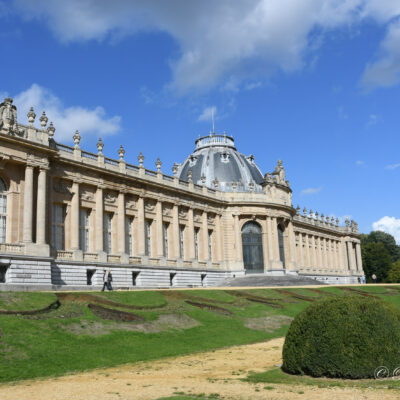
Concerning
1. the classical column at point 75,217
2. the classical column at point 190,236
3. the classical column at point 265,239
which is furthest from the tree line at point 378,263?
the classical column at point 75,217

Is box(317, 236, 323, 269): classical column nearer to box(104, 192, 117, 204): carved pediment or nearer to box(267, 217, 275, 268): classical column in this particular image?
box(267, 217, 275, 268): classical column

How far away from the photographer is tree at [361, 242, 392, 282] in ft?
329

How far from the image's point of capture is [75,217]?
39125mm

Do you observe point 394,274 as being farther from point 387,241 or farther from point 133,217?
point 133,217

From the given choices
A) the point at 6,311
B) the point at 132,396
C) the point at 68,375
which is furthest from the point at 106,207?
the point at 132,396

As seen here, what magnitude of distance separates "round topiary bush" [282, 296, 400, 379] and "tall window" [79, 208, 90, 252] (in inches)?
1174

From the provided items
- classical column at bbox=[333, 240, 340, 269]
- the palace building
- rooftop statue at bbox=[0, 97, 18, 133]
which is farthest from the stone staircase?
classical column at bbox=[333, 240, 340, 269]

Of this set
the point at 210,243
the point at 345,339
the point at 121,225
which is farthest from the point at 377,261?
the point at 345,339

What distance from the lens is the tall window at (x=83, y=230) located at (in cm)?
4023

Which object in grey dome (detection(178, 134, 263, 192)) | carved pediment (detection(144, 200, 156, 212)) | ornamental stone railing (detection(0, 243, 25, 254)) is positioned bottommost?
ornamental stone railing (detection(0, 243, 25, 254))

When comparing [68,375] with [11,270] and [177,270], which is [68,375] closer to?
[11,270]

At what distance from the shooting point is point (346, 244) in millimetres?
91000

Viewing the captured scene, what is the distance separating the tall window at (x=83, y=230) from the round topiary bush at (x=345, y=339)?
29.8 meters

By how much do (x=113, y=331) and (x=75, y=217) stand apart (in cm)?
2104
